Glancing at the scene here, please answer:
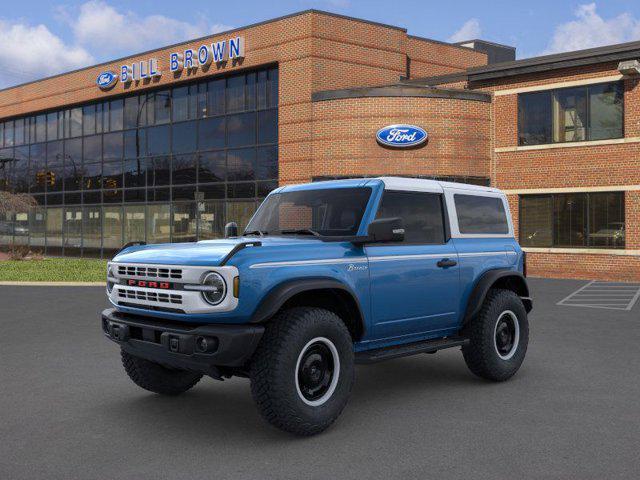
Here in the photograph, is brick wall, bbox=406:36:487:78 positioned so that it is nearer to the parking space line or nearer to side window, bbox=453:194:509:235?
the parking space line

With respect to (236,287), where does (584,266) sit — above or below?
below

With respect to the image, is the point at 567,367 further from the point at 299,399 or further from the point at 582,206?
the point at 582,206

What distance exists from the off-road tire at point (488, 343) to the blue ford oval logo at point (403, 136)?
16573mm

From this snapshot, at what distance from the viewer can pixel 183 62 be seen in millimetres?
28688

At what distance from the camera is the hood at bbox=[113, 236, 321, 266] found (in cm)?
512

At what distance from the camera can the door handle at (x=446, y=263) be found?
6.48m

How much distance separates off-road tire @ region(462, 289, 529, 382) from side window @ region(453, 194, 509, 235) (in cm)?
72

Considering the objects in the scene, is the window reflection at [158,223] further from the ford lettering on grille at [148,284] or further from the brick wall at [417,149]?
the ford lettering on grille at [148,284]

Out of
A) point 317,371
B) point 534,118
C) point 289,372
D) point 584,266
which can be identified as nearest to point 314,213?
point 317,371

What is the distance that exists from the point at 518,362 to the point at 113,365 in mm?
4666

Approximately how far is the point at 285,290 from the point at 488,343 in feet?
8.96

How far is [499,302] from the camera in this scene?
277 inches

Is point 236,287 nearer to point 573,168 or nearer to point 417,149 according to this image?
point 417,149

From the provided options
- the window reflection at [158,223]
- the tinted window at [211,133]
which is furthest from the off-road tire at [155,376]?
the window reflection at [158,223]
